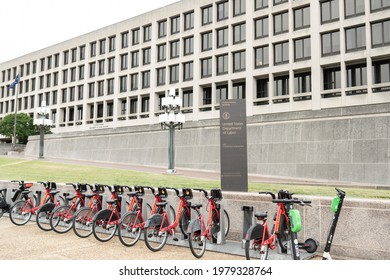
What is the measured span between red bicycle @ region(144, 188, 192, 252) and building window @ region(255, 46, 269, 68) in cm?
3505

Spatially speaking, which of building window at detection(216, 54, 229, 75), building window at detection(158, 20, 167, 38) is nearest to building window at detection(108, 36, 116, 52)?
building window at detection(158, 20, 167, 38)

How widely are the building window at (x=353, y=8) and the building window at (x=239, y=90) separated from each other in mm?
13812

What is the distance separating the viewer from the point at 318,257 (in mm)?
7352

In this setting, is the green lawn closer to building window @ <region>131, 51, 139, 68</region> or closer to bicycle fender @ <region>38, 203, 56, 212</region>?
bicycle fender @ <region>38, 203, 56, 212</region>

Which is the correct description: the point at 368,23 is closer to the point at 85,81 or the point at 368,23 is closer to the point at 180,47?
the point at 180,47

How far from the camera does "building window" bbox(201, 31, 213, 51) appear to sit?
152ft

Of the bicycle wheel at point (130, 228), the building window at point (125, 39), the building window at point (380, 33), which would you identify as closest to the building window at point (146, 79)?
the building window at point (125, 39)

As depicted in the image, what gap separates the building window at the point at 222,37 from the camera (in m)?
44.7

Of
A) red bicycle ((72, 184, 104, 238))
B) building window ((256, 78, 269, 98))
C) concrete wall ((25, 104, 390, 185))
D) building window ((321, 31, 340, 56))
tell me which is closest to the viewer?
red bicycle ((72, 184, 104, 238))

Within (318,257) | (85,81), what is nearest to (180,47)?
(85,81)

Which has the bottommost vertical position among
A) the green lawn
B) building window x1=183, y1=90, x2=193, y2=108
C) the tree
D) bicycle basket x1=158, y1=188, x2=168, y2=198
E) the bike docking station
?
the bike docking station

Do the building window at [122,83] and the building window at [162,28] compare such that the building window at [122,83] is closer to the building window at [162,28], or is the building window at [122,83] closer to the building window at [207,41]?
the building window at [162,28]

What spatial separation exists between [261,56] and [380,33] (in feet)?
40.5
